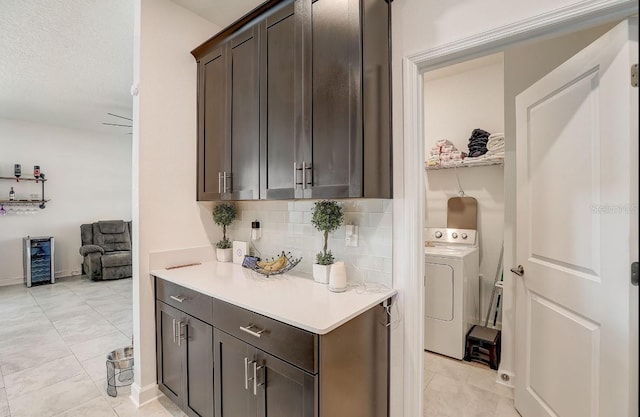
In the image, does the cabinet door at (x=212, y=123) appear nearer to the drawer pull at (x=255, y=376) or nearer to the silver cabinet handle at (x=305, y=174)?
the silver cabinet handle at (x=305, y=174)

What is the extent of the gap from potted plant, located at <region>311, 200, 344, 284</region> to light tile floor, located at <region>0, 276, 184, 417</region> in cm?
133

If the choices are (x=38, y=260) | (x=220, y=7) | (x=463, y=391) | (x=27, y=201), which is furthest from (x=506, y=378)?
(x=27, y=201)

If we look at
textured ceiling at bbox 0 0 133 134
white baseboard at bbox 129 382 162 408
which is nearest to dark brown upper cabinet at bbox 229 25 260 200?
textured ceiling at bbox 0 0 133 134

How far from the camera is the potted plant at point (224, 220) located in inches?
96.7

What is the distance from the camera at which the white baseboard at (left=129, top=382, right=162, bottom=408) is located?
80.4 inches

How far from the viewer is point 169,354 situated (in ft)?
6.51

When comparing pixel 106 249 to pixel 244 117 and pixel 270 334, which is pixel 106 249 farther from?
pixel 270 334

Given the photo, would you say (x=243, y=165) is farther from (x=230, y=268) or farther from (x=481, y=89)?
(x=481, y=89)

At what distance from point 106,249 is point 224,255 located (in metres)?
4.43

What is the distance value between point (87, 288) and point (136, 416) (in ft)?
12.6

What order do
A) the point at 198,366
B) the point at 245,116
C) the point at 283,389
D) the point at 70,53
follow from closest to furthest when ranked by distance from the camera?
the point at 283,389, the point at 198,366, the point at 245,116, the point at 70,53

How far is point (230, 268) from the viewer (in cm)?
223

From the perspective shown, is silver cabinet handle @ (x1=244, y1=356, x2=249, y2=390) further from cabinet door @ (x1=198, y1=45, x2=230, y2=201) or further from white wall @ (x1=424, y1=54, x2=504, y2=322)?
white wall @ (x1=424, y1=54, x2=504, y2=322)

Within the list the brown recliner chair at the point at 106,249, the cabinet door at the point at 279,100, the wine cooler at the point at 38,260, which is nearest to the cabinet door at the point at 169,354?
the cabinet door at the point at 279,100
